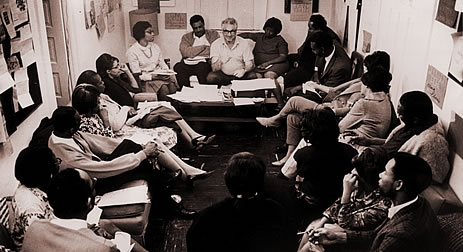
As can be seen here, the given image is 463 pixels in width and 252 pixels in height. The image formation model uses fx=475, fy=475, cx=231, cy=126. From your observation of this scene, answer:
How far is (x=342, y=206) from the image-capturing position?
2719 mm

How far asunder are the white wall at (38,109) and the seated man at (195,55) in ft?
7.21

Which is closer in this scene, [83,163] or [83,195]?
[83,195]

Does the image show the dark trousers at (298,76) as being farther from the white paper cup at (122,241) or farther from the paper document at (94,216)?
the white paper cup at (122,241)

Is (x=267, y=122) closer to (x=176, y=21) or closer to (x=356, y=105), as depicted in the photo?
(x=356, y=105)

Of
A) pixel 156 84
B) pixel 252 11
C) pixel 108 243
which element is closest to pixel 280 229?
pixel 108 243

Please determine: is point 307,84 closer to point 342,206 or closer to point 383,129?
point 383,129

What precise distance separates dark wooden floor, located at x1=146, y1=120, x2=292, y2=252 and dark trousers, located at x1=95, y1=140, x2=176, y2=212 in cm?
19

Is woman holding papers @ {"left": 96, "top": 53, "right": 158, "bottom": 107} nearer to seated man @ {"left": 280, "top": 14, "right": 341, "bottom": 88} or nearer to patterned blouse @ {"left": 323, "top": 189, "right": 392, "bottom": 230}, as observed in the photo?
seated man @ {"left": 280, "top": 14, "right": 341, "bottom": 88}

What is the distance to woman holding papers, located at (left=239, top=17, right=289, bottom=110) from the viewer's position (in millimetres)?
6098

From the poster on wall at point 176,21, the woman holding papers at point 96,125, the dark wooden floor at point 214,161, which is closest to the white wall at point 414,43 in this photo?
the dark wooden floor at point 214,161

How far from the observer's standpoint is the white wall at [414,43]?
2965 millimetres

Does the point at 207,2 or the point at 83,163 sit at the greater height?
the point at 207,2

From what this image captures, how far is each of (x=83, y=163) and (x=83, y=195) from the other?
1066 millimetres

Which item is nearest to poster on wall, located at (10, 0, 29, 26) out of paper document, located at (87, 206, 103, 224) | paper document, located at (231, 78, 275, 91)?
paper document, located at (87, 206, 103, 224)
